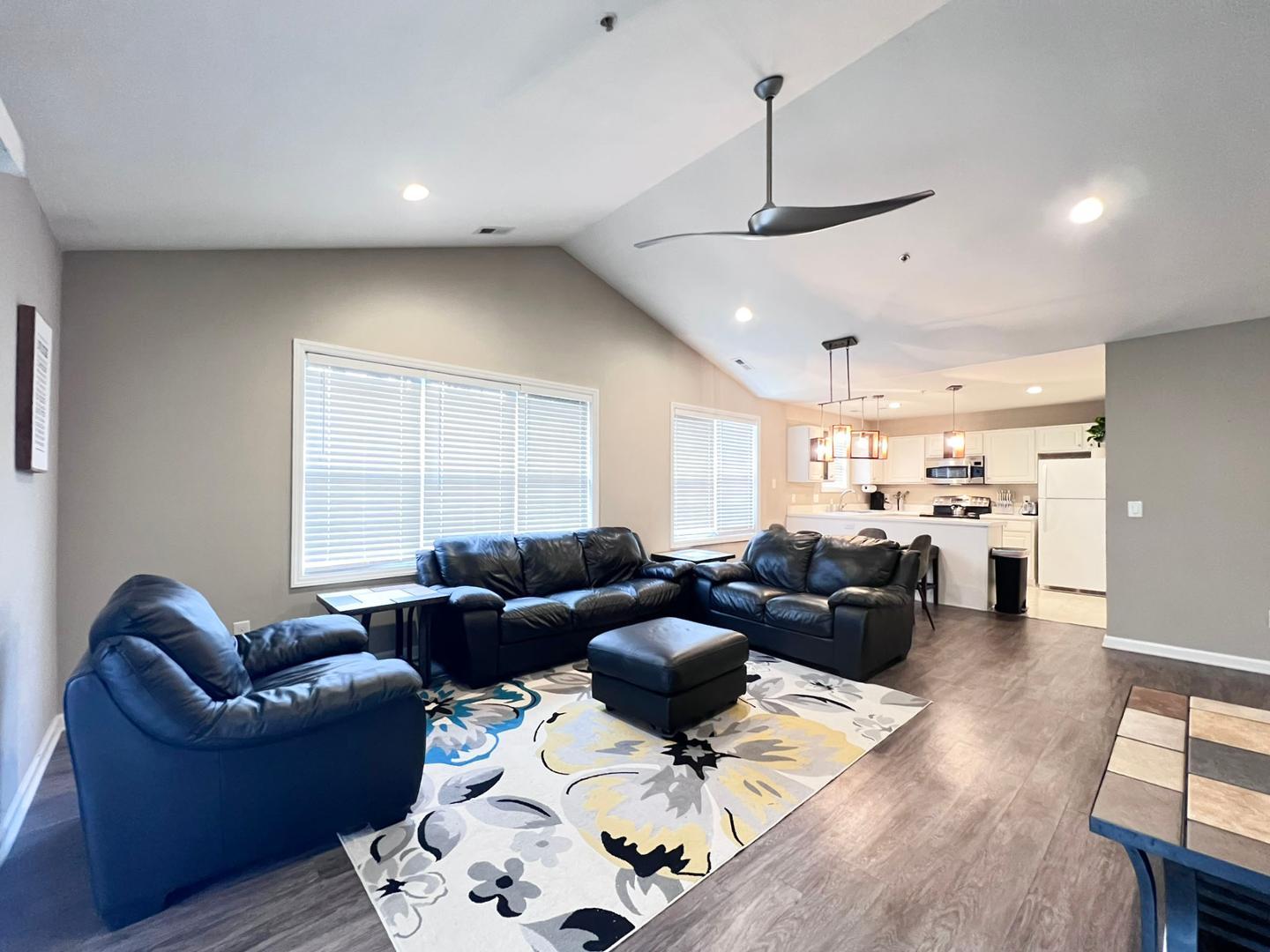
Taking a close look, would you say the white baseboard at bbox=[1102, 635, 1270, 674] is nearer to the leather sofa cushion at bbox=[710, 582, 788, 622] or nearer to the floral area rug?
the floral area rug

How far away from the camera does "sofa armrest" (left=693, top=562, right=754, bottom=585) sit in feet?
15.9

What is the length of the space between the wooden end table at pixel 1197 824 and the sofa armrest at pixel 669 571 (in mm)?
3281

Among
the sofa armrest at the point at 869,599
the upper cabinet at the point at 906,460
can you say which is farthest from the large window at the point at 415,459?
the upper cabinet at the point at 906,460

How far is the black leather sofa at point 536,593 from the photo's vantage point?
3.70 metres

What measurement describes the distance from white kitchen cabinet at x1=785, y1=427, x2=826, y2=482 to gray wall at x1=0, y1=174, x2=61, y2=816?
739 cm

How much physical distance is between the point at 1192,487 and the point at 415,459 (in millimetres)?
6290

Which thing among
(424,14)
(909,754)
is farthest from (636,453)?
(424,14)

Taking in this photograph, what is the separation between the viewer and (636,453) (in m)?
6.06

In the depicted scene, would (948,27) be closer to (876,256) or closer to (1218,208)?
(876,256)

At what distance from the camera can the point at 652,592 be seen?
464 cm

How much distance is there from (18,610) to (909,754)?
4142mm

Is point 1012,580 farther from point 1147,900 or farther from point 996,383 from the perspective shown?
point 1147,900

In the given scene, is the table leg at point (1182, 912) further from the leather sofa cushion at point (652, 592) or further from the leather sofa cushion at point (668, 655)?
the leather sofa cushion at point (652, 592)

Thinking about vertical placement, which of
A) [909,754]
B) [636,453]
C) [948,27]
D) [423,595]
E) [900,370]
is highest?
[948,27]
